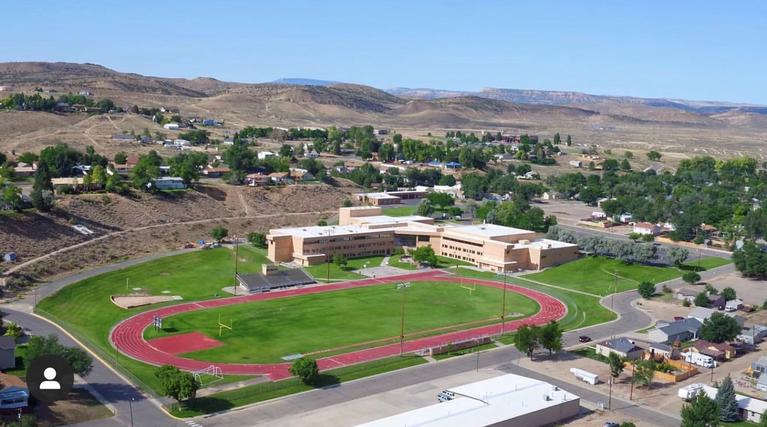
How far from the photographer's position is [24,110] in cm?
13388

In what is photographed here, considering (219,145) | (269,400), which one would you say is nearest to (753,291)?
(269,400)

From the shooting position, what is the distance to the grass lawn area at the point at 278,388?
Answer: 39.2 meters

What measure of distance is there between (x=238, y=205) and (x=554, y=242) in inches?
1557

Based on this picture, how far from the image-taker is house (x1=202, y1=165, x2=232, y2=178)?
10638cm

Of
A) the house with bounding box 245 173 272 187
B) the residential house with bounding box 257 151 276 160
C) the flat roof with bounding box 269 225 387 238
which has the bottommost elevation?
the flat roof with bounding box 269 225 387 238

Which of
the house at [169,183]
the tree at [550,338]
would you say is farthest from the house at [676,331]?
the house at [169,183]

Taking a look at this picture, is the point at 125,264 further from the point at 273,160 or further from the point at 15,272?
the point at 273,160

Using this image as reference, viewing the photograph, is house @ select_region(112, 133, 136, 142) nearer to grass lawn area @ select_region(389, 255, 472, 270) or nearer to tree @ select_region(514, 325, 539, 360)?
grass lawn area @ select_region(389, 255, 472, 270)

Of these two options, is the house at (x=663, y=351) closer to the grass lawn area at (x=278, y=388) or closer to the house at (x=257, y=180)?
the grass lawn area at (x=278, y=388)

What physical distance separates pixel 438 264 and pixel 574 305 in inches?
684

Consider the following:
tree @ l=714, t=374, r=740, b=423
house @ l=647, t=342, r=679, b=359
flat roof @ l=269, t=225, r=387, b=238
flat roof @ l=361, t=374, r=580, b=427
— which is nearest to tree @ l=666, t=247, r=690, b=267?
house @ l=647, t=342, r=679, b=359

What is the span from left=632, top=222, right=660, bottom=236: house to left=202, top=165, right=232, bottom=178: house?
183 feet

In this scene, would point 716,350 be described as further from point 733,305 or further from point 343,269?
point 343,269

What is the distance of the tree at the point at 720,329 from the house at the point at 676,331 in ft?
4.44
